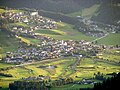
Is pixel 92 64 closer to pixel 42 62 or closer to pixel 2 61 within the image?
pixel 42 62

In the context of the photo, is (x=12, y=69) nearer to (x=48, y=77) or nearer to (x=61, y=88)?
(x=48, y=77)

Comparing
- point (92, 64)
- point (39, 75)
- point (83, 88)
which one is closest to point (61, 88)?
point (83, 88)

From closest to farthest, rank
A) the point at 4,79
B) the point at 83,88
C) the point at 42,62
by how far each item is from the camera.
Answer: the point at 83,88, the point at 4,79, the point at 42,62

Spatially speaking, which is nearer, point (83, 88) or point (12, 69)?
point (83, 88)

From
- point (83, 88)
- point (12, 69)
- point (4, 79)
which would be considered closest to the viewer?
point (83, 88)

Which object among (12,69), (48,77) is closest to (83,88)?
(48,77)

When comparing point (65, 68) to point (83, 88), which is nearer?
point (83, 88)

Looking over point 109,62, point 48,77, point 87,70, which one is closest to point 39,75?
point 48,77

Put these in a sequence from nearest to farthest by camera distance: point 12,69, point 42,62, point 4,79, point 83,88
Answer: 1. point 83,88
2. point 4,79
3. point 12,69
4. point 42,62

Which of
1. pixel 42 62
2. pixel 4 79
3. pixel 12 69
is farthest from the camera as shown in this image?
pixel 42 62
